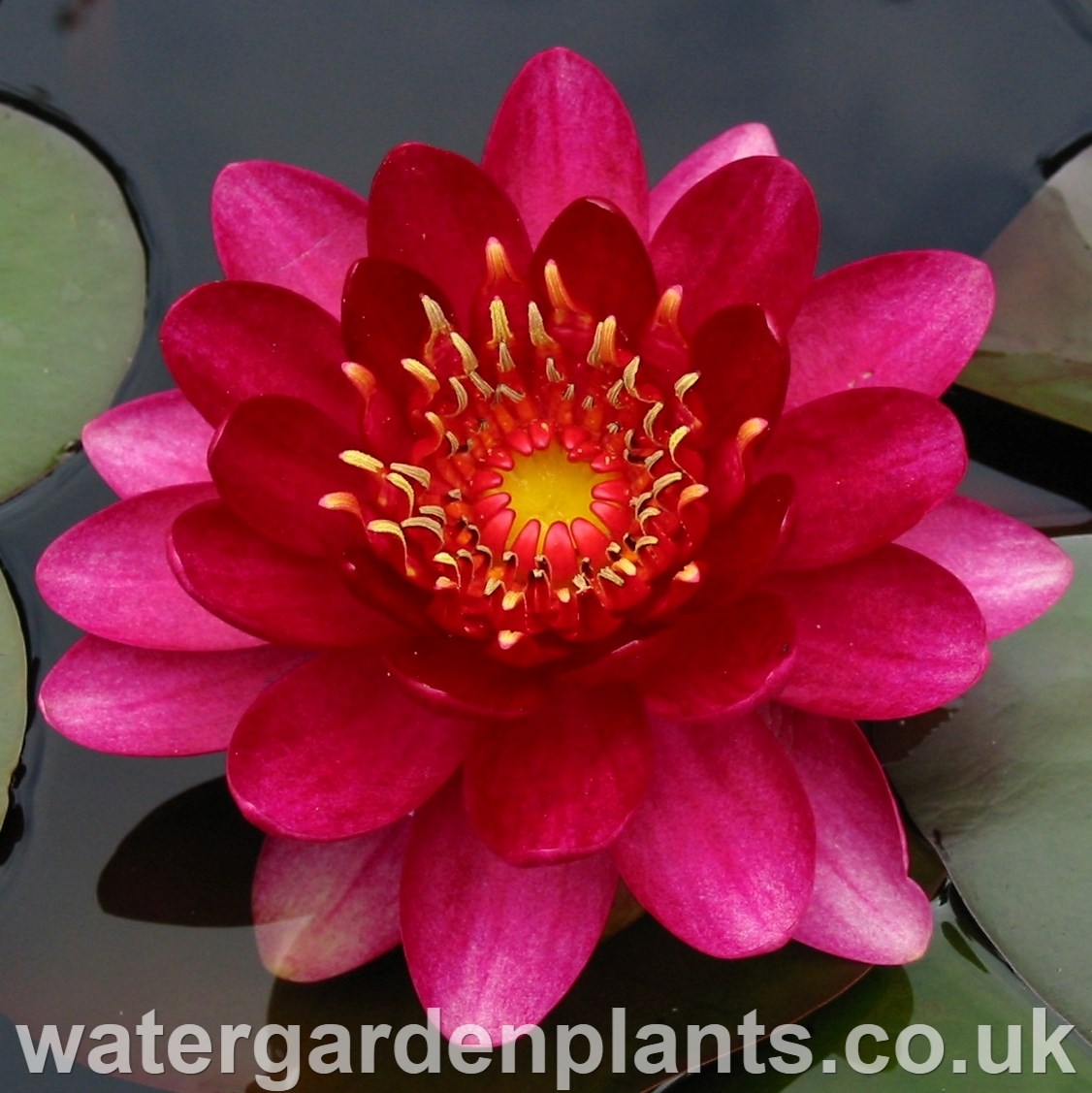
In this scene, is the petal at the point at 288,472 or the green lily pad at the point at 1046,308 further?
the green lily pad at the point at 1046,308

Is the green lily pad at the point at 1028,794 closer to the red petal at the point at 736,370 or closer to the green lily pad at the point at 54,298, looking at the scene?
the red petal at the point at 736,370

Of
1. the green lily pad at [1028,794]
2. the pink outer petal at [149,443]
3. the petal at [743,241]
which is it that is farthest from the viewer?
→ the pink outer petal at [149,443]

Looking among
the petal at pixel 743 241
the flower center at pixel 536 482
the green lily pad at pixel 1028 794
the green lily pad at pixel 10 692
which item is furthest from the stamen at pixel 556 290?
the green lily pad at pixel 10 692

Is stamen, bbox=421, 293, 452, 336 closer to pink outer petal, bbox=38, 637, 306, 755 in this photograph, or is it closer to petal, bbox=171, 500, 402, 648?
petal, bbox=171, 500, 402, 648

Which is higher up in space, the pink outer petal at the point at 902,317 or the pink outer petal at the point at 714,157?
the pink outer petal at the point at 714,157

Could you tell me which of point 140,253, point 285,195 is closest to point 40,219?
point 140,253

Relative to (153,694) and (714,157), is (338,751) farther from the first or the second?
(714,157)

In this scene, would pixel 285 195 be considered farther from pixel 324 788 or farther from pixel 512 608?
pixel 324 788
